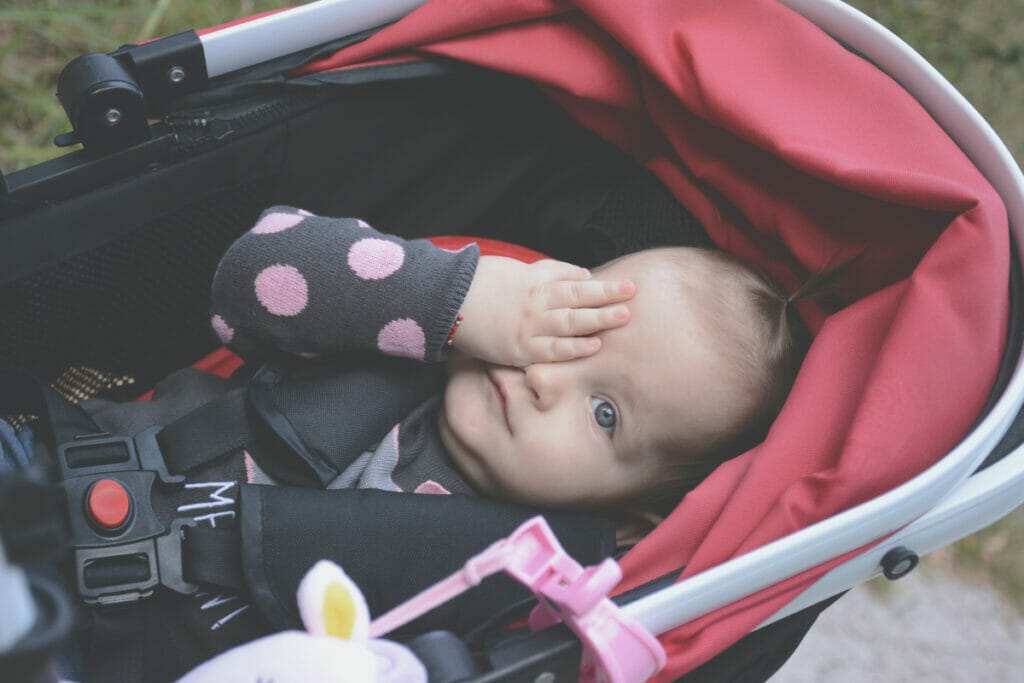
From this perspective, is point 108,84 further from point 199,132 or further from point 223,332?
point 223,332

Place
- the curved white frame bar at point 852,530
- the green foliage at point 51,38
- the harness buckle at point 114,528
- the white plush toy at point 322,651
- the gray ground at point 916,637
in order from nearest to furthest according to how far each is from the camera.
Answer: the white plush toy at point 322,651, the curved white frame bar at point 852,530, the harness buckle at point 114,528, the gray ground at point 916,637, the green foliage at point 51,38

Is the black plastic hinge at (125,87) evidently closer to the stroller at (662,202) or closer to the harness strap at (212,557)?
the stroller at (662,202)

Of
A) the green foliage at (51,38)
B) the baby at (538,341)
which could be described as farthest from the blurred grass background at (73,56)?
the baby at (538,341)

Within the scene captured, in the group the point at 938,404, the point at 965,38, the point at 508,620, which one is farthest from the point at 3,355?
the point at 965,38

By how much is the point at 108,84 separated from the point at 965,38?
6.70 ft

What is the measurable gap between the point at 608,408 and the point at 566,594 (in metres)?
0.32

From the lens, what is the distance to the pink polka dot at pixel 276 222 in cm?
102

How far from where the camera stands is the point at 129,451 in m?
0.95

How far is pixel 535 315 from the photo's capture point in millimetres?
1002

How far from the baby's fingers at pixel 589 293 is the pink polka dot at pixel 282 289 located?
0.83 feet

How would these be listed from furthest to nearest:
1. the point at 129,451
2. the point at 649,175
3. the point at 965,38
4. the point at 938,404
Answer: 1. the point at 965,38
2. the point at 649,175
3. the point at 129,451
4. the point at 938,404

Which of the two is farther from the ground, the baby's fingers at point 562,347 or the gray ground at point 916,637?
the baby's fingers at point 562,347

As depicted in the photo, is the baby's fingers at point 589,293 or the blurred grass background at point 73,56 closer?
the baby's fingers at point 589,293

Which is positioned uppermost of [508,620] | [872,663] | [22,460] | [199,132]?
[199,132]
